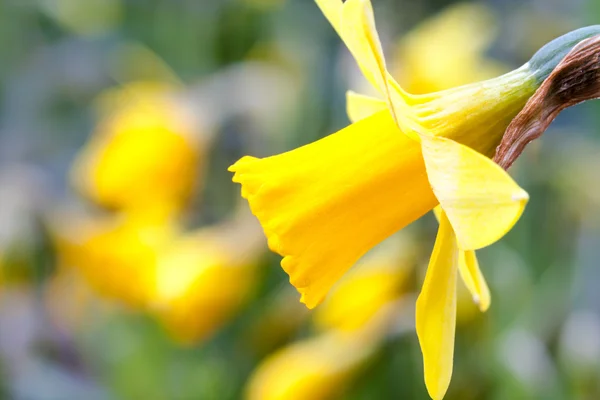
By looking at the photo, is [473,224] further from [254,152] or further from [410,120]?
[254,152]

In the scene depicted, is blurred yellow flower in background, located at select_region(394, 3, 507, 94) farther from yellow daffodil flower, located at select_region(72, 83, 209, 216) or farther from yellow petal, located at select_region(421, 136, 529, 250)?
yellow petal, located at select_region(421, 136, 529, 250)

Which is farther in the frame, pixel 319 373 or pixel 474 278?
pixel 319 373

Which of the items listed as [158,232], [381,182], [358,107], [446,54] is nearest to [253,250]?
[158,232]

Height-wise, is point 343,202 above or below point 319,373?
above

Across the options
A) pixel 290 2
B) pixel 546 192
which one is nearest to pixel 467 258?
pixel 546 192

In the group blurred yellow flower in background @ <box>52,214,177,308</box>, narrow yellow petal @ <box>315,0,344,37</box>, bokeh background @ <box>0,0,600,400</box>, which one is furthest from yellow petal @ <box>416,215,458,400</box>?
blurred yellow flower in background @ <box>52,214,177,308</box>

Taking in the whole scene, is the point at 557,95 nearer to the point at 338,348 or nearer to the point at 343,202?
the point at 343,202

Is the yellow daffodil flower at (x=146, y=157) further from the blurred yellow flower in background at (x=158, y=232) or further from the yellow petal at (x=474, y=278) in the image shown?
the yellow petal at (x=474, y=278)

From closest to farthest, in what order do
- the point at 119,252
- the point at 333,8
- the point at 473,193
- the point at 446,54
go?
the point at 473,193
the point at 333,8
the point at 446,54
the point at 119,252
